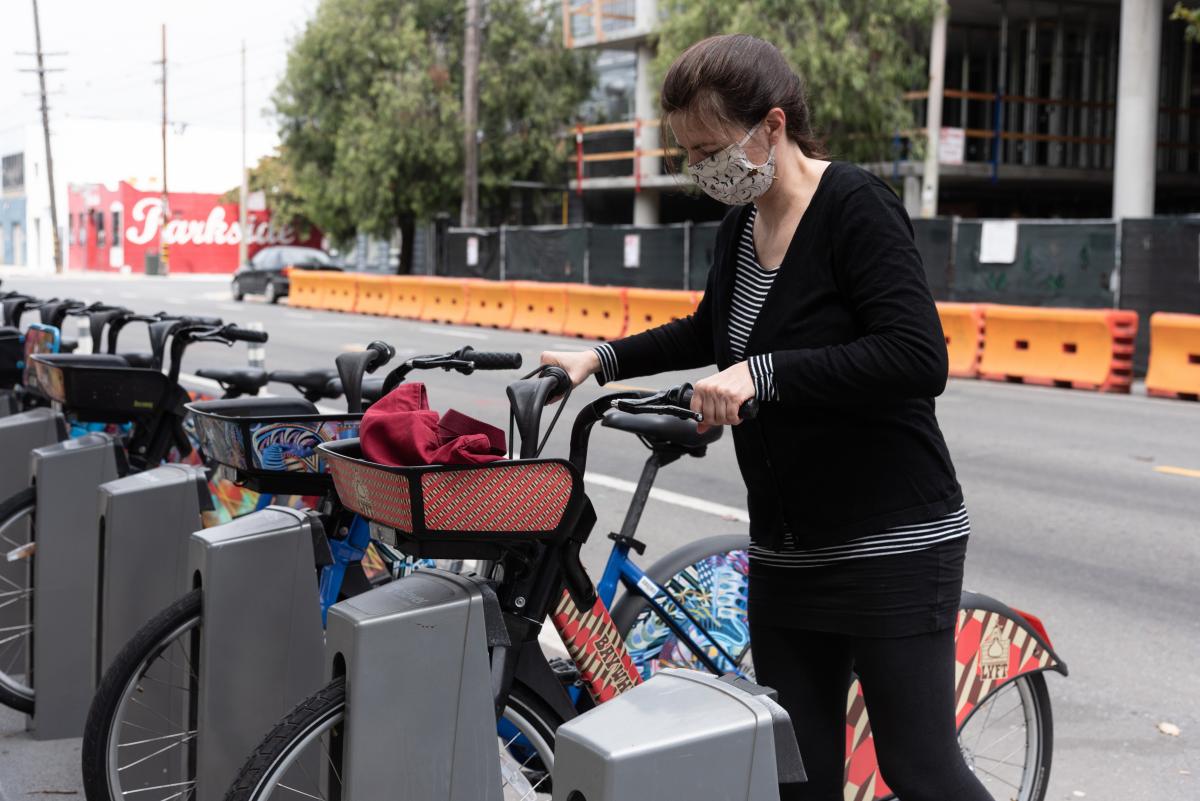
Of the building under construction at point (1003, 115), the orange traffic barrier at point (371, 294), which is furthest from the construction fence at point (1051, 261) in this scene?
the orange traffic barrier at point (371, 294)

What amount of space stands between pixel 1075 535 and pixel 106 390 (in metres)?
5.28

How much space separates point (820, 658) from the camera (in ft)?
8.71

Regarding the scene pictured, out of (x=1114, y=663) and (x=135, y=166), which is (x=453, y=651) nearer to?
(x=1114, y=663)

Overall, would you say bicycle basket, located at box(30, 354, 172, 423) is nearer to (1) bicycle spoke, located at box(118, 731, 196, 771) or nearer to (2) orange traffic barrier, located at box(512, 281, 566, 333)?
(1) bicycle spoke, located at box(118, 731, 196, 771)

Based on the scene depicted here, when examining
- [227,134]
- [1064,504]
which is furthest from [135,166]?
[1064,504]

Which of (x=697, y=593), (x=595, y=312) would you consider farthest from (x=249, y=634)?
(x=595, y=312)

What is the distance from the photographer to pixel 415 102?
113ft

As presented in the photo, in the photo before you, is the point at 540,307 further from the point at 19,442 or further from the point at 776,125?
the point at 776,125

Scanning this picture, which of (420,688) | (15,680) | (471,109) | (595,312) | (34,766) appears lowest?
(34,766)

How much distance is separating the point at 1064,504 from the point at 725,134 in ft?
22.0

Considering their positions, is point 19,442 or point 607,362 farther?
point 19,442

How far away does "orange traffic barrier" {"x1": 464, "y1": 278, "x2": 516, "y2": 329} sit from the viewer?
966 inches

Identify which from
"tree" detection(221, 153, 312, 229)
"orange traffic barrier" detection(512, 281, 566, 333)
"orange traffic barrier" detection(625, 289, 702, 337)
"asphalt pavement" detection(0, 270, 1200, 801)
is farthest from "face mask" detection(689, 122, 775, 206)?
"tree" detection(221, 153, 312, 229)

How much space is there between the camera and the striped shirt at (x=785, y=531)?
240 cm
